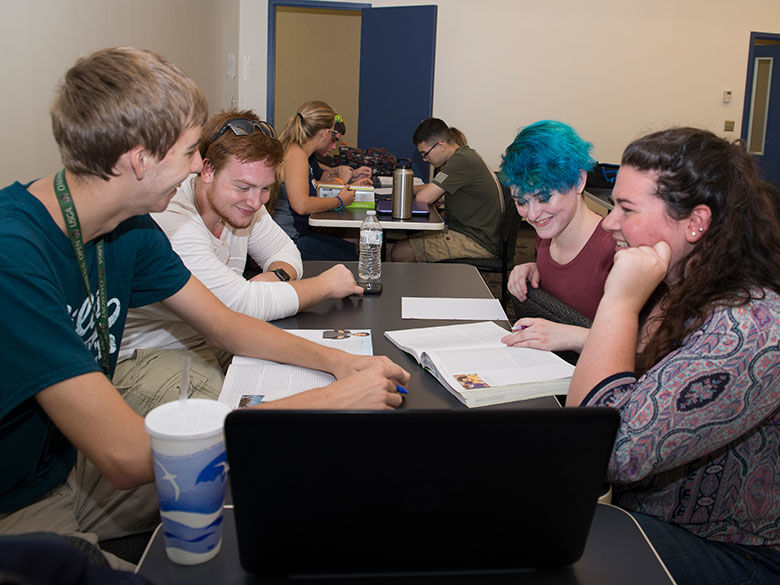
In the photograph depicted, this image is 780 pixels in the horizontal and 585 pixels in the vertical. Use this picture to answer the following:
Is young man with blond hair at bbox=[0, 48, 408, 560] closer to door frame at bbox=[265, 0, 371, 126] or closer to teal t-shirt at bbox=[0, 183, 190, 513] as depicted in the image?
teal t-shirt at bbox=[0, 183, 190, 513]

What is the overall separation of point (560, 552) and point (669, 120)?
761 centimetres

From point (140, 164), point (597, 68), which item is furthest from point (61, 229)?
point (597, 68)

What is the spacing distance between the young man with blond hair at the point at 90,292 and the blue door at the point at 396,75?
236 inches

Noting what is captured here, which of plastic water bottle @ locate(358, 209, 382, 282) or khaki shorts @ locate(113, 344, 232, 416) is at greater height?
plastic water bottle @ locate(358, 209, 382, 282)

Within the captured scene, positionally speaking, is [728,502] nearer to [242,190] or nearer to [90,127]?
[90,127]

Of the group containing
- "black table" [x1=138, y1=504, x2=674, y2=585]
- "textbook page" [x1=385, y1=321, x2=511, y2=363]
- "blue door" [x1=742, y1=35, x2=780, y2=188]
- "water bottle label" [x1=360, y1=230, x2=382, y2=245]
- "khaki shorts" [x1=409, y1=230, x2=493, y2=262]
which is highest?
"blue door" [x1=742, y1=35, x2=780, y2=188]

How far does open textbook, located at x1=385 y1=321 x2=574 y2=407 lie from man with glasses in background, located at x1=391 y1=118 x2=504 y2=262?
2.52 meters

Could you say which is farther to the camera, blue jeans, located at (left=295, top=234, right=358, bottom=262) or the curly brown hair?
blue jeans, located at (left=295, top=234, right=358, bottom=262)

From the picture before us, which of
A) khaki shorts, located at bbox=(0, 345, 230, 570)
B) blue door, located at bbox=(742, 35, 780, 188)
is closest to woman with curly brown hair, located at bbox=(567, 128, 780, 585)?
khaki shorts, located at bbox=(0, 345, 230, 570)

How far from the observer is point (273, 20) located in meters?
7.27

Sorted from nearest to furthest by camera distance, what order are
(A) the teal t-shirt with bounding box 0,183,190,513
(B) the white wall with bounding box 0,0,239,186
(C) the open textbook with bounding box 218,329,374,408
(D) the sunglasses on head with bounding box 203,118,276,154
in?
(A) the teal t-shirt with bounding box 0,183,190,513 < (C) the open textbook with bounding box 218,329,374,408 < (D) the sunglasses on head with bounding box 203,118,276,154 < (B) the white wall with bounding box 0,0,239,186

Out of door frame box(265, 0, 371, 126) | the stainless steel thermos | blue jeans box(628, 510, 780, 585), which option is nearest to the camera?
blue jeans box(628, 510, 780, 585)

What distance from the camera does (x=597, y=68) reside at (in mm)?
7422

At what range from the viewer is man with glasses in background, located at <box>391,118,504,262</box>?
13.9 feet
